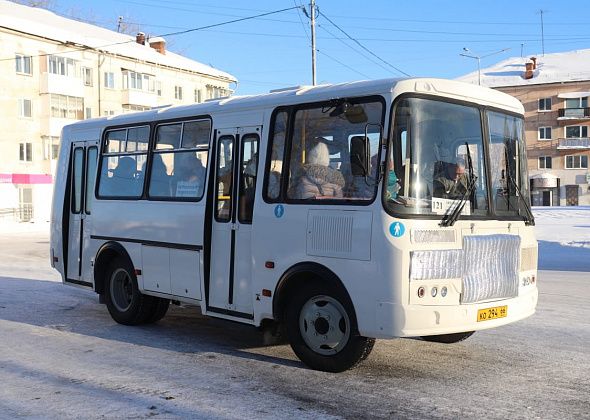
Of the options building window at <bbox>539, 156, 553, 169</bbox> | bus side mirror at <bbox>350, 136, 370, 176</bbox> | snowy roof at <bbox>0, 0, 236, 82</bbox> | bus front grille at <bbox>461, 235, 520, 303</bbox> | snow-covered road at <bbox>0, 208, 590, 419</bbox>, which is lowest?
snow-covered road at <bbox>0, 208, 590, 419</bbox>

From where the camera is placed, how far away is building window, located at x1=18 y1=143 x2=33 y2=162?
47.4 m

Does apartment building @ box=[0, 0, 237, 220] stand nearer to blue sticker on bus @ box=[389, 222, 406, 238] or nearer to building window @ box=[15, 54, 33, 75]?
building window @ box=[15, 54, 33, 75]

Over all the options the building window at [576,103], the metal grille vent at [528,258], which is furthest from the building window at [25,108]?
the building window at [576,103]

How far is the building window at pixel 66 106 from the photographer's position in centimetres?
4893

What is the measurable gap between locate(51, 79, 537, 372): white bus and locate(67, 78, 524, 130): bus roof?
2 cm

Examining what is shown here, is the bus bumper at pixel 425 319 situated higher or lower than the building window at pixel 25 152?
lower

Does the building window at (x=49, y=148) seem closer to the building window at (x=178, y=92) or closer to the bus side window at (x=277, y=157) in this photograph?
the building window at (x=178, y=92)

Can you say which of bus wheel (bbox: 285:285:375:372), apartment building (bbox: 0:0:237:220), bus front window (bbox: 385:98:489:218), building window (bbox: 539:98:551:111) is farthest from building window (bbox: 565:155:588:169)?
bus wheel (bbox: 285:285:375:372)

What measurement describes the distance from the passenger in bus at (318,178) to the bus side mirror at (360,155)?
299 millimetres

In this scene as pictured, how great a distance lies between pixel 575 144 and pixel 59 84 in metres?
48.5

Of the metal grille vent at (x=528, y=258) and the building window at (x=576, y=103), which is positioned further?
the building window at (x=576, y=103)

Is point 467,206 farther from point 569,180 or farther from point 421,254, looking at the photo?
point 569,180

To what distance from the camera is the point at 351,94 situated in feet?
21.4

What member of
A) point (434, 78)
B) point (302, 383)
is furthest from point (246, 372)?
point (434, 78)
